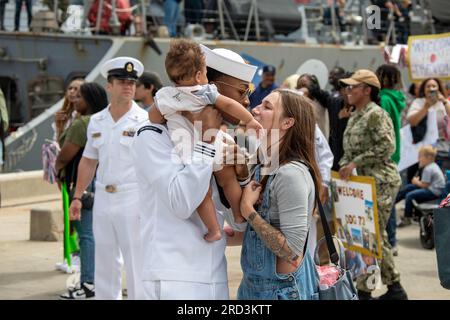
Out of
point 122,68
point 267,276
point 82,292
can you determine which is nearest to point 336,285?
point 267,276

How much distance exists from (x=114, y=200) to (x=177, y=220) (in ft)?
9.43

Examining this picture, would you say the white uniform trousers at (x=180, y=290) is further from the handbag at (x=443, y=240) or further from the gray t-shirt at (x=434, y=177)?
the gray t-shirt at (x=434, y=177)

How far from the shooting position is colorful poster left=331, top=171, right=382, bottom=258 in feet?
26.2

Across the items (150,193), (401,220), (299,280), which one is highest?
(150,193)

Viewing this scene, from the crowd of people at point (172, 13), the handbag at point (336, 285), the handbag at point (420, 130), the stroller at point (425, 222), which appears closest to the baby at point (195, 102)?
the handbag at point (336, 285)

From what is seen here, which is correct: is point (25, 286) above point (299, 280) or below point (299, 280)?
below

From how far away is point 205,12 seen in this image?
19.3 meters

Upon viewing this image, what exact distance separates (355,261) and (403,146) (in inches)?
175

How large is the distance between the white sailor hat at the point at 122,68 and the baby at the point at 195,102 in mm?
2953

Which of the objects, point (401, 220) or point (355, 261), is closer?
point (355, 261)

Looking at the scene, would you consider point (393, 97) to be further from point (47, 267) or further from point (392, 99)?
point (47, 267)
